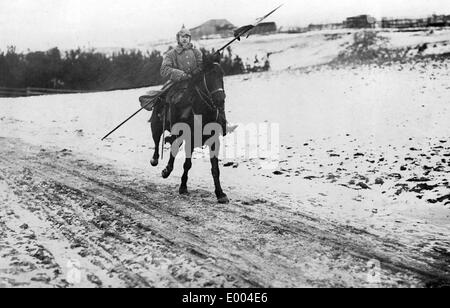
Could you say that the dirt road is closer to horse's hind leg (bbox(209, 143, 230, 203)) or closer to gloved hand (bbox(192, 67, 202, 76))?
horse's hind leg (bbox(209, 143, 230, 203))

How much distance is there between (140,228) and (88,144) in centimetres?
1072

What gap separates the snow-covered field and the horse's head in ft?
6.34

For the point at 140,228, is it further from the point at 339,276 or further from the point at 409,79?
the point at 409,79

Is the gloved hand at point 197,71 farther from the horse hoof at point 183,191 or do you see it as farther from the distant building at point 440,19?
the distant building at point 440,19

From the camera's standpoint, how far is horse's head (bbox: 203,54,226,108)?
7336mm

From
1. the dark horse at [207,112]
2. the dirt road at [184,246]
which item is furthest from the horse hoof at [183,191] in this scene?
the dark horse at [207,112]

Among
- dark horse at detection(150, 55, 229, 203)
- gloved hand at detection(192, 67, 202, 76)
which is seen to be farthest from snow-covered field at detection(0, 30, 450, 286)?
gloved hand at detection(192, 67, 202, 76)

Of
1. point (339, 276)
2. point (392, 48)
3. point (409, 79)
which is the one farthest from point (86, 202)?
point (392, 48)

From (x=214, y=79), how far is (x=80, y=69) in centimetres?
4429

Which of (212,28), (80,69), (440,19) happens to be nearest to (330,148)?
(440,19)

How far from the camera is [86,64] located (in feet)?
160

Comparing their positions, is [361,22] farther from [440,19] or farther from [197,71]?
[197,71]

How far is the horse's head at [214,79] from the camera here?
7336mm

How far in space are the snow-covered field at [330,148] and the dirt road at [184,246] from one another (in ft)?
0.21
